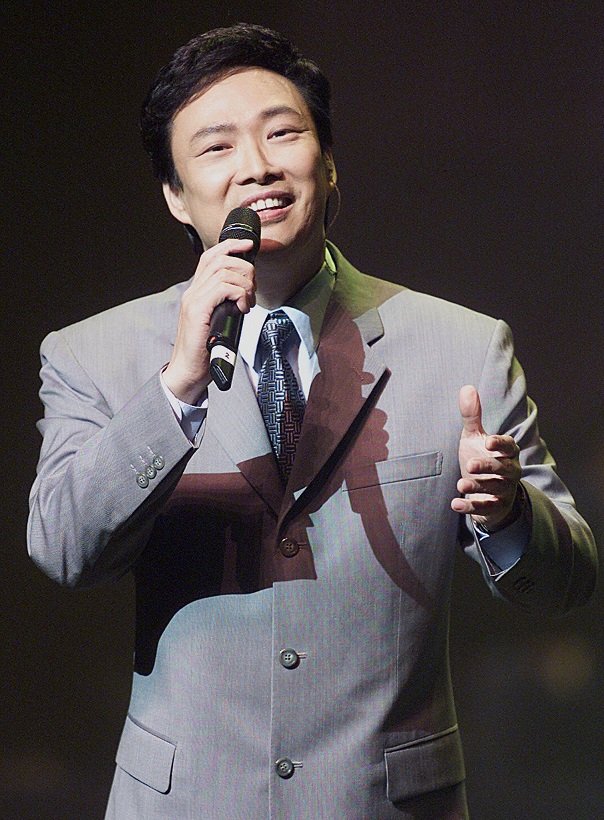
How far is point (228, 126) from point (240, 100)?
1.9 inches

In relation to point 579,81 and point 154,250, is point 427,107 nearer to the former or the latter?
point 579,81

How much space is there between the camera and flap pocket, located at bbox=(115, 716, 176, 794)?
59.6 inches

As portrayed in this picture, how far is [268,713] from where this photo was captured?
1.50m

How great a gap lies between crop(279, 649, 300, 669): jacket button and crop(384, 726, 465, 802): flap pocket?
17 centimetres

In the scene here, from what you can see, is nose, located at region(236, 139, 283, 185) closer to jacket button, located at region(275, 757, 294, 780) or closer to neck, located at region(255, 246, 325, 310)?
neck, located at region(255, 246, 325, 310)

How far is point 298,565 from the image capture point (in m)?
1.52

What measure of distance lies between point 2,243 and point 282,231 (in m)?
1.18

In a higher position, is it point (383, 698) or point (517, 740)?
point (383, 698)

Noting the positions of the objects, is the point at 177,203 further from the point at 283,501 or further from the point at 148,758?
the point at 148,758

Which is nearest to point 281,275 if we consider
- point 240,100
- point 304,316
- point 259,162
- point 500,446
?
point 304,316

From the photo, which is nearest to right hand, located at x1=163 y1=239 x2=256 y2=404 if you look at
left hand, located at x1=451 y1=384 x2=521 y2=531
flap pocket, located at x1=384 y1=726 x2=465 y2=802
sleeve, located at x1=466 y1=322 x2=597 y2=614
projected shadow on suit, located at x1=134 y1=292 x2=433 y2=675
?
projected shadow on suit, located at x1=134 y1=292 x2=433 y2=675

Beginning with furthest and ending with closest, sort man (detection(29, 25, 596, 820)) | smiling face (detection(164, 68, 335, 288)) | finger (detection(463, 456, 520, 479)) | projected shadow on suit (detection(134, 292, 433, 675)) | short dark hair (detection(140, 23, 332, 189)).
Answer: short dark hair (detection(140, 23, 332, 189)) < smiling face (detection(164, 68, 335, 288)) < projected shadow on suit (detection(134, 292, 433, 675)) < man (detection(29, 25, 596, 820)) < finger (detection(463, 456, 520, 479))

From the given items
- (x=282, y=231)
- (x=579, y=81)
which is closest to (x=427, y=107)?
(x=579, y=81)

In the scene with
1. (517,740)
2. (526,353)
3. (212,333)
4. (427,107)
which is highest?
(427,107)
